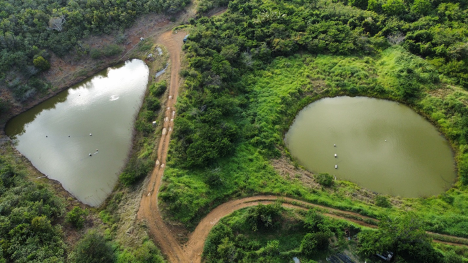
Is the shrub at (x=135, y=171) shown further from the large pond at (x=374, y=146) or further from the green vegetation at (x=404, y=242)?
the green vegetation at (x=404, y=242)

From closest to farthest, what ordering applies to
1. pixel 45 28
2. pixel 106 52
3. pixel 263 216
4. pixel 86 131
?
pixel 263 216
pixel 86 131
pixel 45 28
pixel 106 52

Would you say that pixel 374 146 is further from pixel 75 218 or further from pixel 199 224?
pixel 75 218

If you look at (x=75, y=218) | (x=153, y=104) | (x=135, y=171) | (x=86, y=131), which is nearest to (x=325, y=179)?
(x=135, y=171)

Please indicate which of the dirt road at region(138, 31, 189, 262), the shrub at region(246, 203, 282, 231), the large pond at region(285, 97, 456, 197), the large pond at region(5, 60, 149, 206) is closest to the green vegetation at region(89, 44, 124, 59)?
the large pond at region(5, 60, 149, 206)

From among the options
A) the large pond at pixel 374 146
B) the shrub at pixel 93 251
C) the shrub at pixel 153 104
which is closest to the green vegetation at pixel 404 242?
the large pond at pixel 374 146

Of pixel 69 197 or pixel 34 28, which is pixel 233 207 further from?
pixel 34 28

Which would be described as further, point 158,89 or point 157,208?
point 158,89

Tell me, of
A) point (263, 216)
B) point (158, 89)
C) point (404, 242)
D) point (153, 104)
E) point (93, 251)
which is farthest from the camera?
point (158, 89)
